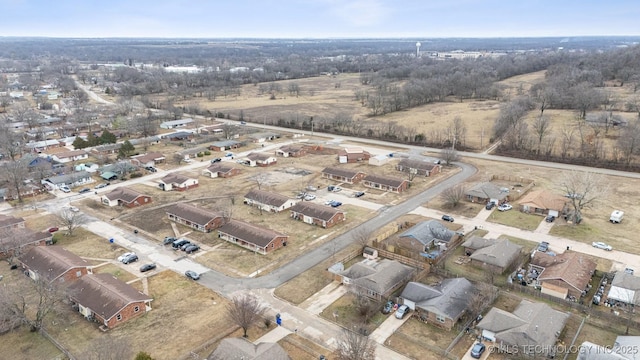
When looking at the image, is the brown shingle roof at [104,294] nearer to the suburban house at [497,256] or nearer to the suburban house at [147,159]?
the suburban house at [497,256]

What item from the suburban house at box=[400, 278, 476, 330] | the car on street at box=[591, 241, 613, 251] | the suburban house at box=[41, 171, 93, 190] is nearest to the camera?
the suburban house at box=[400, 278, 476, 330]

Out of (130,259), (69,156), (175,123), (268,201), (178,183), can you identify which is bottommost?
(130,259)

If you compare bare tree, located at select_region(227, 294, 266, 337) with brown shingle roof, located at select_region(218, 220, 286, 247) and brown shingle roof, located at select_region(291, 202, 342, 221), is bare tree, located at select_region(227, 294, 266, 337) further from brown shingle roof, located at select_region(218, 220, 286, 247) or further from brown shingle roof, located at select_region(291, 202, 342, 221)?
brown shingle roof, located at select_region(291, 202, 342, 221)

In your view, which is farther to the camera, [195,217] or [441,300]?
[195,217]

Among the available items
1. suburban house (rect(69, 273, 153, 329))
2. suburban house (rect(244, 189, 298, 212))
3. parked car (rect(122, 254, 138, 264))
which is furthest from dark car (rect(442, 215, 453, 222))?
parked car (rect(122, 254, 138, 264))

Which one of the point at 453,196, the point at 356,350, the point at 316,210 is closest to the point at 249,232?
the point at 316,210

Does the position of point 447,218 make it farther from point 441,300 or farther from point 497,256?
point 441,300
